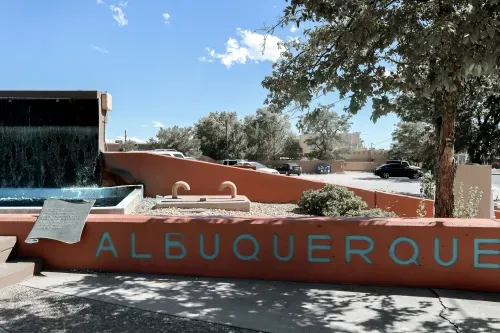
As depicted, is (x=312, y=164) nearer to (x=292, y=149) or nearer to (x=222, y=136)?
(x=292, y=149)

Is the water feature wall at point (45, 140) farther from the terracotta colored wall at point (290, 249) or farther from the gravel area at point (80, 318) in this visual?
the gravel area at point (80, 318)

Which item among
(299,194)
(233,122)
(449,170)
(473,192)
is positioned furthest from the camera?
(233,122)

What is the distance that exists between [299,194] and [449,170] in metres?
7.24

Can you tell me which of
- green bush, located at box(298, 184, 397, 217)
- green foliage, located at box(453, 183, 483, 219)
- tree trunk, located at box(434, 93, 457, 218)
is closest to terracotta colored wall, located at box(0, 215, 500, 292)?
tree trunk, located at box(434, 93, 457, 218)

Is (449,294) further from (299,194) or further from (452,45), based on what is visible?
(299,194)

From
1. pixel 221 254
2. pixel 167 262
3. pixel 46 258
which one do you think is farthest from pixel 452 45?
pixel 46 258

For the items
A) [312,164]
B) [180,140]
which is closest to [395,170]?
[312,164]

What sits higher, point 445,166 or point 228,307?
point 445,166

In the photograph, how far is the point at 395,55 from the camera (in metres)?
6.14

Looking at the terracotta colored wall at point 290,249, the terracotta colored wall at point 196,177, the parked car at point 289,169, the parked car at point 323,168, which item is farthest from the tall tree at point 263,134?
the terracotta colored wall at point 290,249

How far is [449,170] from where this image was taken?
252 inches

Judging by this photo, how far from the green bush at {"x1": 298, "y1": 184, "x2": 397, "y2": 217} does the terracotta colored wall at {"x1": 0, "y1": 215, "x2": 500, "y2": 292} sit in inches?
165

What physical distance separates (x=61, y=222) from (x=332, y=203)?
21.1ft

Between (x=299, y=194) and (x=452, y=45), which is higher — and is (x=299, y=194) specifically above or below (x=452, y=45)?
below
